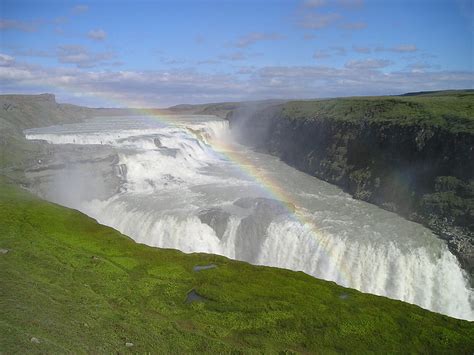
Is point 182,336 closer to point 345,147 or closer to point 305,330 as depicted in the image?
point 305,330

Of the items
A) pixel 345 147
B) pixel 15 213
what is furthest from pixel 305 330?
pixel 345 147

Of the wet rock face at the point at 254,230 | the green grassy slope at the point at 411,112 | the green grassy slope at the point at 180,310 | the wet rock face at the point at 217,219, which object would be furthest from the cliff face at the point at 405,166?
the wet rock face at the point at 217,219

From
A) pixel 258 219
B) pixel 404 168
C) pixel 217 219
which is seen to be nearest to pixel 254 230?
pixel 258 219

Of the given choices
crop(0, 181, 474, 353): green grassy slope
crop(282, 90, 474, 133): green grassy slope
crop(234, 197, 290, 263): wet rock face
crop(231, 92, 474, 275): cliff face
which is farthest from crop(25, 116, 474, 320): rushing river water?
crop(282, 90, 474, 133): green grassy slope

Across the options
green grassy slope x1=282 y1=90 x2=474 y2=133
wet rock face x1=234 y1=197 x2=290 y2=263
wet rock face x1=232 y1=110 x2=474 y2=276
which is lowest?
wet rock face x1=234 y1=197 x2=290 y2=263

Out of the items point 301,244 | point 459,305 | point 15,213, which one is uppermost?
point 15,213

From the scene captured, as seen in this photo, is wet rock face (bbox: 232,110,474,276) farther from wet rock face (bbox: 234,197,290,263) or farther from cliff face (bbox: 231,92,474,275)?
wet rock face (bbox: 234,197,290,263)
